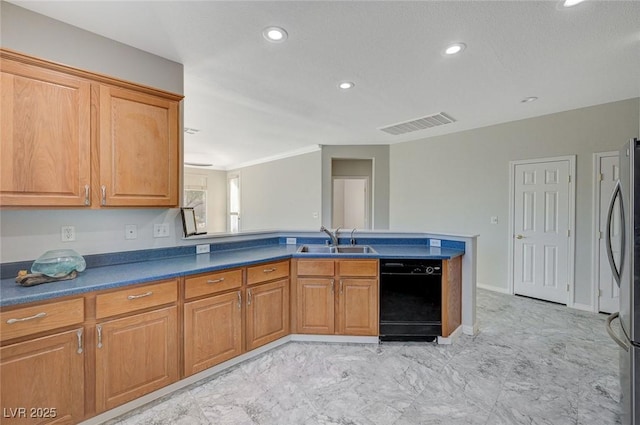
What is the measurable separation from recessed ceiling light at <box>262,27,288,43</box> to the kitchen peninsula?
177 cm

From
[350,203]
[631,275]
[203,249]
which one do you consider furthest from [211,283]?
[350,203]

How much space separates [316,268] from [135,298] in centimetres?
146

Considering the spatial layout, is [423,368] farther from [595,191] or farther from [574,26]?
[595,191]

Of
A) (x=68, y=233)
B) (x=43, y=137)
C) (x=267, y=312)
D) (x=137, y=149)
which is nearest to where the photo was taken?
(x=43, y=137)

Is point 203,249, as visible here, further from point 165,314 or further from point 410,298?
point 410,298

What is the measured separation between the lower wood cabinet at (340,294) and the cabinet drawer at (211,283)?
25.2 inches

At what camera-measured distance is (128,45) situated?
2.19 meters

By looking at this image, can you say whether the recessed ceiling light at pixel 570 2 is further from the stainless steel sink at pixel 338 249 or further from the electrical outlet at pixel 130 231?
the electrical outlet at pixel 130 231

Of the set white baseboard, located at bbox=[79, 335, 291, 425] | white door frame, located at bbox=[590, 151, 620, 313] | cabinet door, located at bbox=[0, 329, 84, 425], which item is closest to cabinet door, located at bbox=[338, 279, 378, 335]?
white baseboard, located at bbox=[79, 335, 291, 425]

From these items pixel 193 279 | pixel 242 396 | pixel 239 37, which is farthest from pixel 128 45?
pixel 242 396

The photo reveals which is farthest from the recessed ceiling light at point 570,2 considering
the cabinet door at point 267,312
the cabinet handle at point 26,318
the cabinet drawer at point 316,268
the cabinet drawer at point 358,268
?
the cabinet handle at point 26,318

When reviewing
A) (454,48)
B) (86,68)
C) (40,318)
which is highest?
(454,48)

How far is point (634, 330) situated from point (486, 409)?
96 centimetres

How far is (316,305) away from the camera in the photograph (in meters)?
2.69
